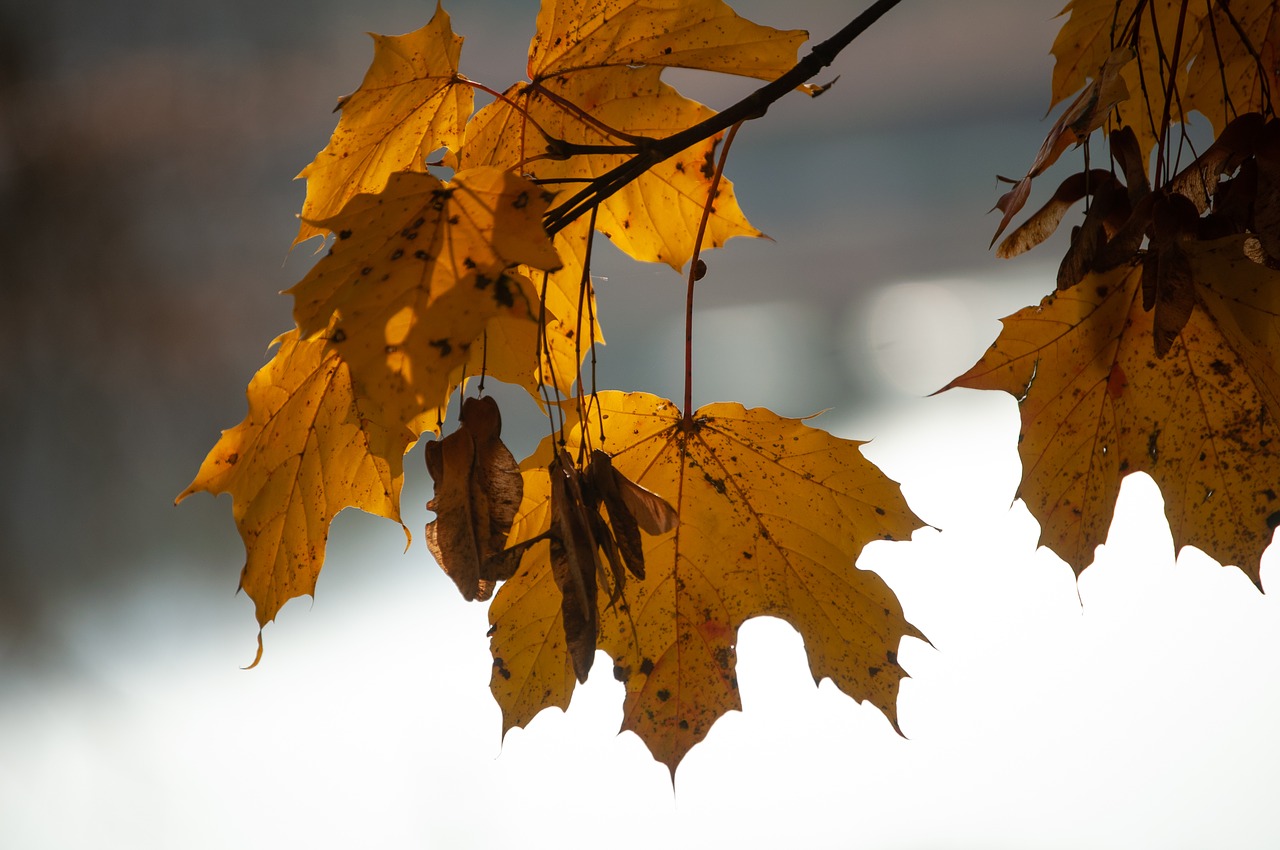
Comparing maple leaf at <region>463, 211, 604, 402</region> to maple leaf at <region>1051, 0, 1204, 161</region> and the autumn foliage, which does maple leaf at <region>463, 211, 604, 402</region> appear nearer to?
the autumn foliage

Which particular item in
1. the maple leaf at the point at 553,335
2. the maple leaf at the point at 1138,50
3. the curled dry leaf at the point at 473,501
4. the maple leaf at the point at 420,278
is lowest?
the curled dry leaf at the point at 473,501

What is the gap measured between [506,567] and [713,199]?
0.62 feet

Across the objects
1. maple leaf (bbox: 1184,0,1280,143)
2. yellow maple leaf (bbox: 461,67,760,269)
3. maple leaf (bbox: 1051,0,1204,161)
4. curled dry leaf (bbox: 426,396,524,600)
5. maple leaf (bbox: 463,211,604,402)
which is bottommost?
curled dry leaf (bbox: 426,396,524,600)

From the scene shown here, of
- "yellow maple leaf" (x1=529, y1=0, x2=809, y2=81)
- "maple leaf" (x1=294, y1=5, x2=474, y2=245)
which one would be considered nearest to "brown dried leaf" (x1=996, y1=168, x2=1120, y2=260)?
"yellow maple leaf" (x1=529, y1=0, x2=809, y2=81)

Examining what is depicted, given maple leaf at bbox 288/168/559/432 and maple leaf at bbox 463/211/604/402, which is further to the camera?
maple leaf at bbox 463/211/604/402

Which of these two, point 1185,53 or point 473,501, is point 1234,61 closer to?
point 1185,53

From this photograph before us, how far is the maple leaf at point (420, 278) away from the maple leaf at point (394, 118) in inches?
4.3

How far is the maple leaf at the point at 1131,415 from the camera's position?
349mm

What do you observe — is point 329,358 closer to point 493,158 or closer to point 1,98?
point 493,158

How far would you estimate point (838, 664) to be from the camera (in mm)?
388

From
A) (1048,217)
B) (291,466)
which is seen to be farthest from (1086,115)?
(291,466)

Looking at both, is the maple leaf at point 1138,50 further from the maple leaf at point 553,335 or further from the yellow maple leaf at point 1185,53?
the maple leaf at point 553,335

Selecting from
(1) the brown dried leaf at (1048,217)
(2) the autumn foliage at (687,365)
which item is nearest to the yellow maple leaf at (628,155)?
(2) the autumn foliage at (687,365)

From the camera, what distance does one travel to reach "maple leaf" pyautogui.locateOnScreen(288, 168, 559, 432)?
255 mm
